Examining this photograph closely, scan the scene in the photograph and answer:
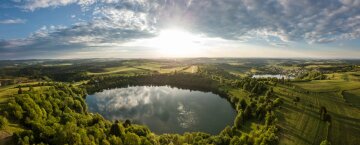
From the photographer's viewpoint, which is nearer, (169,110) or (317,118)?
(317,118)

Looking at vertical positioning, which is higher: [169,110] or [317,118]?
[317,118]

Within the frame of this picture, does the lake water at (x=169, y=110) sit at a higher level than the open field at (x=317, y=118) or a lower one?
lower

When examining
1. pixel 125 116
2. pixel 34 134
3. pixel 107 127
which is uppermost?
pixel 34 134

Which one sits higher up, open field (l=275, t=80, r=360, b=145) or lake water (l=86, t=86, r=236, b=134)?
open field (l=275, t=80, r=360, b=145)

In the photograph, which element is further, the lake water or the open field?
the lake water

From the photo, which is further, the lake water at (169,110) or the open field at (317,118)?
the lake water at (169,110)

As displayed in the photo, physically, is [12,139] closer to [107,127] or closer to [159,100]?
[107,127]

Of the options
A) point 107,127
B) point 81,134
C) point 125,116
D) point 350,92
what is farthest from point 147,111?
point 350,92

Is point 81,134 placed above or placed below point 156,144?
above
